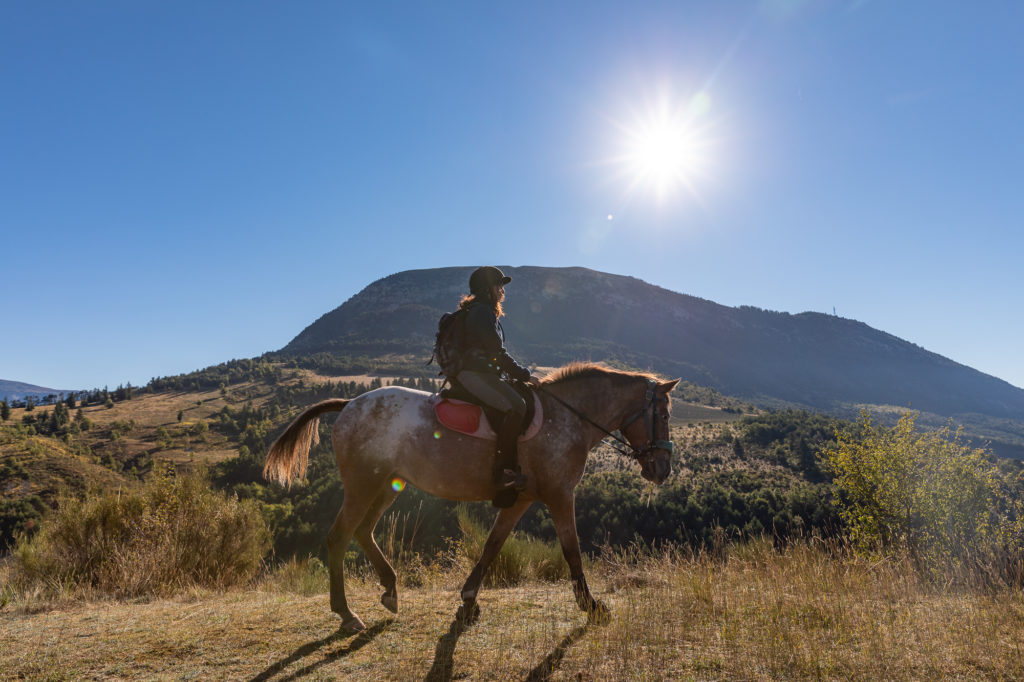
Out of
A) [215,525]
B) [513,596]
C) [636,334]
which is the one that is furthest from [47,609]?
[636,334]

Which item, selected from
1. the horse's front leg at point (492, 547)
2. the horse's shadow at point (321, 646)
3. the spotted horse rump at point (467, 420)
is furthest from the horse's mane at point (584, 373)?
the horse's shadow at point (321, 646)

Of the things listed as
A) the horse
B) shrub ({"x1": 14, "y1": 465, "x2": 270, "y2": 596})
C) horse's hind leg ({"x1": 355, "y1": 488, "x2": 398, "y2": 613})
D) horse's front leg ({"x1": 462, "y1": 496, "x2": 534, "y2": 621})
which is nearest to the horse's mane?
the horse

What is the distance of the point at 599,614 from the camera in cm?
428

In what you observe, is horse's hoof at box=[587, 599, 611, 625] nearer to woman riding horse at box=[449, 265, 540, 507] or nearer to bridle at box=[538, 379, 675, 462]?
woman riding horse at box=[449, 265, 540, 507]

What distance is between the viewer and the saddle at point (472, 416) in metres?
4.64

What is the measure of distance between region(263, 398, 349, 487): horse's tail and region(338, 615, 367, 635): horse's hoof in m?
1.73

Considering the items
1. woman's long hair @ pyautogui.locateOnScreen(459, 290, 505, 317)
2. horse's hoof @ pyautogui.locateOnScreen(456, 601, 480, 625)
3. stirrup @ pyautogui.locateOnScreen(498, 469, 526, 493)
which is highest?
woman's long hair @ pyautogui.locateOnScreen(459, 290, 505, 317)

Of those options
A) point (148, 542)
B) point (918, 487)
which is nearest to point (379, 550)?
point (148, 542)

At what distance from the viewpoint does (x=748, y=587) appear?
16.7ft

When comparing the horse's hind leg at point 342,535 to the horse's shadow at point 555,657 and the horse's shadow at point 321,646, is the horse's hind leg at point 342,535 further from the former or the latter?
the horse's shadow at point 555,657

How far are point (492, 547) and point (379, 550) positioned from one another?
1123mm

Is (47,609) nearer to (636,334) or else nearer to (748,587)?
(748,587)

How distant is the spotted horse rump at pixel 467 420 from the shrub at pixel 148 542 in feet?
14.5

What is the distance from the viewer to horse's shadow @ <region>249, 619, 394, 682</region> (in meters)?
3.32
